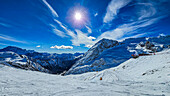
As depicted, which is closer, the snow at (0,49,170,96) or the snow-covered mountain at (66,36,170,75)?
the snow at (0,49,170,96)

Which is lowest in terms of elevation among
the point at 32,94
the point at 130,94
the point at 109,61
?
the point at 32,94

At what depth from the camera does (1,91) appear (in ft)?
→ 12.7

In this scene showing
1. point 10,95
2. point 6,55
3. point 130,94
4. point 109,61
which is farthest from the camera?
point 6,55

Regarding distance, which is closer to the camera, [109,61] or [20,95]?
[20,95]

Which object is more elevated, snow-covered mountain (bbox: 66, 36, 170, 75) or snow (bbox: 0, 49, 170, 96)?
snow-covered mountain (bbox: 66, 36, 170, 75)

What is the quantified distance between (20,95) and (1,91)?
129cm

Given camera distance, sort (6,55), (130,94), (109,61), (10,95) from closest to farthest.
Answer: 1. (10,95)
2. (130,94)
3. (109,61)
4. (6,55)

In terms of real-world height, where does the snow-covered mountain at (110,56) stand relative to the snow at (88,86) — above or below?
above

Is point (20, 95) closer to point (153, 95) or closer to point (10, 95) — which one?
point (10, 95)

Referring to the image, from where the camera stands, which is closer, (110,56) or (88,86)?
(88,86)

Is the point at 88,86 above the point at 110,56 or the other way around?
the other way around

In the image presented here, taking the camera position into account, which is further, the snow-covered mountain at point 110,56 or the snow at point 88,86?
the snow-covered mountain at point 110,56

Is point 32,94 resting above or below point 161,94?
below

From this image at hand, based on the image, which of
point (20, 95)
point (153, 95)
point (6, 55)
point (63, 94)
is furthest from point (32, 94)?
point (6, 55)
